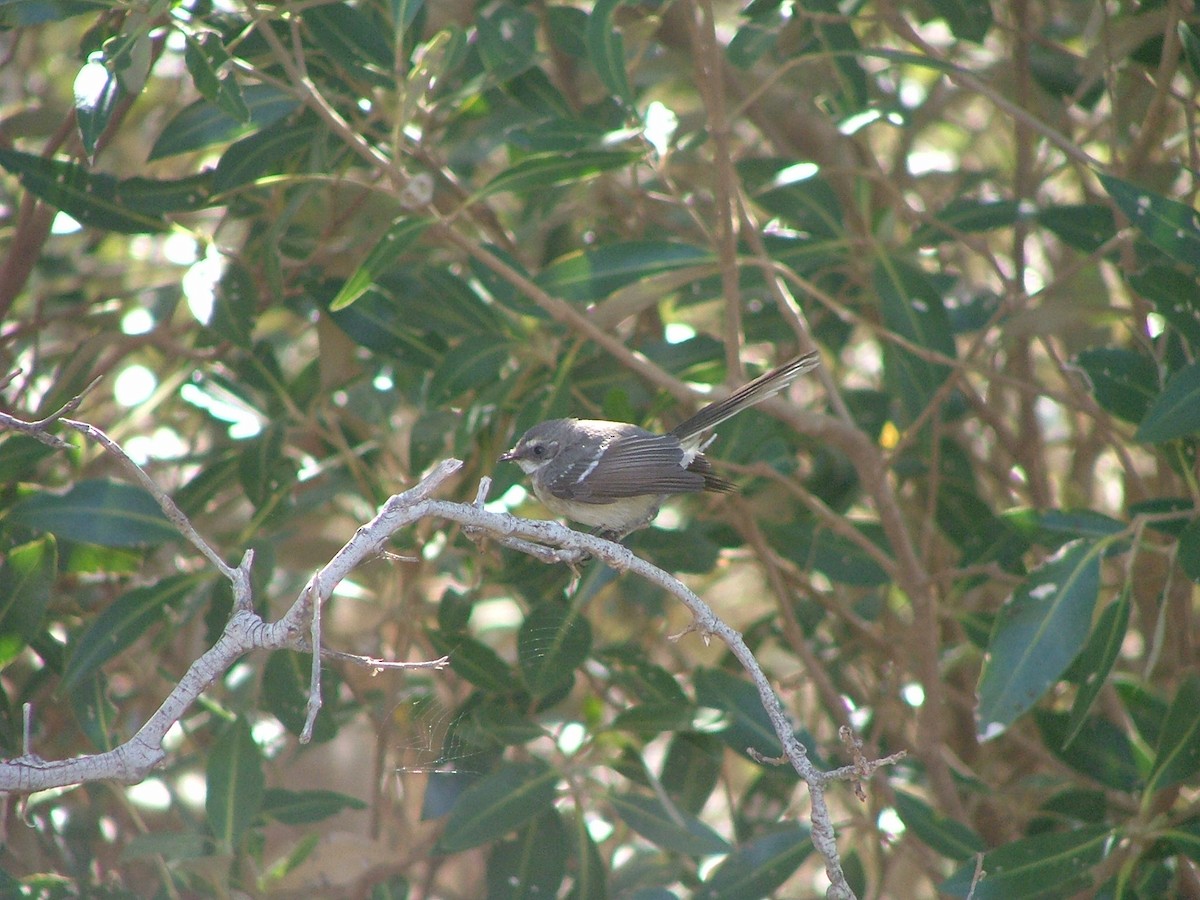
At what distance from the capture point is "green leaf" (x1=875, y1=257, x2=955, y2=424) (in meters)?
3.83

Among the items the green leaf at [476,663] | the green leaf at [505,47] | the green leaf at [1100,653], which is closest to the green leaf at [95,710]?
the green leaf at [476,663]

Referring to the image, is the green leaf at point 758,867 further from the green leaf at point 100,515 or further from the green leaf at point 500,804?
the green leaf at point 100,515

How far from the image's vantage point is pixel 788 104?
4.73m

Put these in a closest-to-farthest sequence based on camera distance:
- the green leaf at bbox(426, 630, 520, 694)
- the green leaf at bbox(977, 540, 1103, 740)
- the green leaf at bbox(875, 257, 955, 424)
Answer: the green leaf at bbox(977, 540, 1103, 740) < the green leaf at bbox(426, 630, 520, 694) < the green leaf at bbox(875, 257, 955, 424)

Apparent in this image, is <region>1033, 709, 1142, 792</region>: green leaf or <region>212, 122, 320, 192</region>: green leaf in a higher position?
<region>212, 122, 320, 192</region>: green leaf

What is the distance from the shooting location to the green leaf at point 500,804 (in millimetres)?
3443

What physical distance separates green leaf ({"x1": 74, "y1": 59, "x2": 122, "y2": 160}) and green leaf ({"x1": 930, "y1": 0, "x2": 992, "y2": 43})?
280cm

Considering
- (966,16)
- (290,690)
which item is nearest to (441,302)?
(290,690)

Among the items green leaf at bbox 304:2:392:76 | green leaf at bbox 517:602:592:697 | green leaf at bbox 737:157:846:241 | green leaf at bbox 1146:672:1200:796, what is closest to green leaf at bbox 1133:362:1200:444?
green leaf at bbox 1146:672:1200:796

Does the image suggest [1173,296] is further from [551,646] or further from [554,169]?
[551,646]

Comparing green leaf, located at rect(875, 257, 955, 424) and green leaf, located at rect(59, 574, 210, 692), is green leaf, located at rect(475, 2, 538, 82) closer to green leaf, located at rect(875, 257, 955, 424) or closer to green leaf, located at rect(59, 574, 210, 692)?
green leaf, located at rect(875, 257, 955, 424)

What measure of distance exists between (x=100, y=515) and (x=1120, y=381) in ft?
10.9

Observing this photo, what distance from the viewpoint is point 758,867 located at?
3.58 m

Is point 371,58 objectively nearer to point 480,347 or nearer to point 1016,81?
point 480,347
